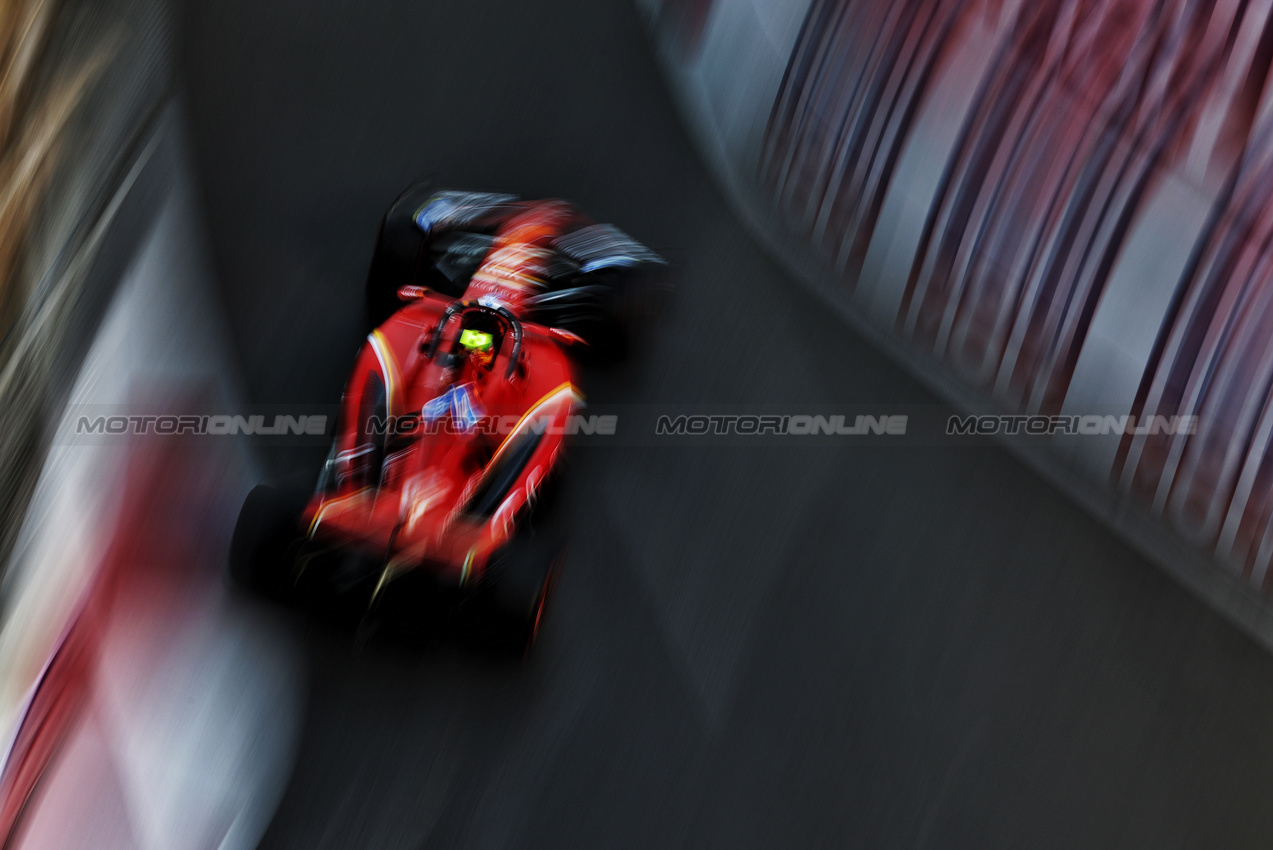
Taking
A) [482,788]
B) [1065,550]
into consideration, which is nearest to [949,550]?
[1065,550]

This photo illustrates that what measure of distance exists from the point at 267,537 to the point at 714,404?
1352 millimetres

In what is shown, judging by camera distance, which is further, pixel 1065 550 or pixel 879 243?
pixel 879 243

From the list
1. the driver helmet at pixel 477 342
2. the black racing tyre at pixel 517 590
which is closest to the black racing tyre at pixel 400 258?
the driver helmet at pixel 477 342

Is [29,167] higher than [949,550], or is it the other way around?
[29,167]

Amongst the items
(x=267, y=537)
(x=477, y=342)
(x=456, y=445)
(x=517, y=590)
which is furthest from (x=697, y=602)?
(x=267, y=537)

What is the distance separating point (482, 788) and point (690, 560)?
2.72ft

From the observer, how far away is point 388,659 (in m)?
2.41

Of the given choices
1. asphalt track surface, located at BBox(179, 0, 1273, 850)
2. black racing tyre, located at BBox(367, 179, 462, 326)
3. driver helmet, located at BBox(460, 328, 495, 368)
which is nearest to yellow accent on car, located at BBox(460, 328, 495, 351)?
driver helmet, located at BBox(460, 328, 495, 368)

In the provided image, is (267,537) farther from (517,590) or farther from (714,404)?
(714,404)

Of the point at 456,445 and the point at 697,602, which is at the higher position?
the point at 456,445

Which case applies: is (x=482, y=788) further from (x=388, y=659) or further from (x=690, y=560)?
(x=690, y=560)

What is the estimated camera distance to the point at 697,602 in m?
2.60

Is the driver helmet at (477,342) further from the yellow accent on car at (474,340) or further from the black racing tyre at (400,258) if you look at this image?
the black racing tyre at (400,258)

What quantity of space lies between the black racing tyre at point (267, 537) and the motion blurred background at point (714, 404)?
0.10m
